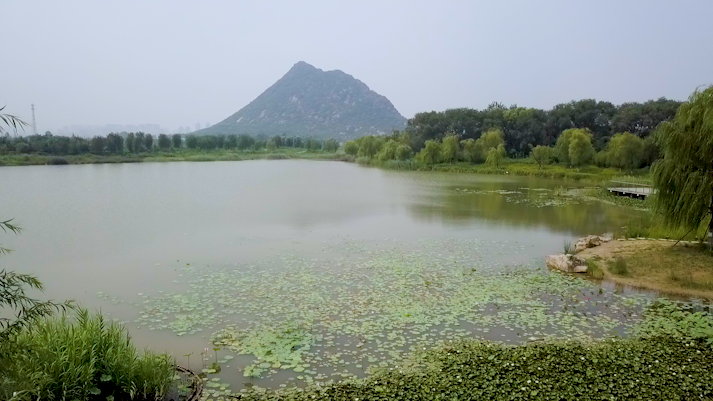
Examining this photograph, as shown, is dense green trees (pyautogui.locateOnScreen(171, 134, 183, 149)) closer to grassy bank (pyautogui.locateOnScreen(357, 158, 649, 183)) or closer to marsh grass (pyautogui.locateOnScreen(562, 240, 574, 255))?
grassy bank (pyautogui.locateOnScreen(357, 158, 649, 183))

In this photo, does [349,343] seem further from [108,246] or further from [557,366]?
[108,246]

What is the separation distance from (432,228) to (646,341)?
10636mm

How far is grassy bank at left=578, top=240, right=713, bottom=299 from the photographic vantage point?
10.2 metres

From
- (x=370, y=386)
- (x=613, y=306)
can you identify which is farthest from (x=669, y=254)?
(x=370, y=386)

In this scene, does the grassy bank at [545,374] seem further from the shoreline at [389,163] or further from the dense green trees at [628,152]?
the dense green trees at [628,152]

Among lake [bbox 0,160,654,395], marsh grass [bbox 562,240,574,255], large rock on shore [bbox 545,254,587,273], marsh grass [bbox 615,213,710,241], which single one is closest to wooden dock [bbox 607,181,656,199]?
lake [bbox 0,160,654,395]

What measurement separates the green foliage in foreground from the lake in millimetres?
798

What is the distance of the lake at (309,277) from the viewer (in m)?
7.45

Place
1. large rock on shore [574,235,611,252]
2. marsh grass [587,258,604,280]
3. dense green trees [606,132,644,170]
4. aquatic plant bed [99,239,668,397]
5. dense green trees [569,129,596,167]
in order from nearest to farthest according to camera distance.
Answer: aquatic plant bed [99,239,668,397] < marsh grass [587,258,604,280] < large rock on shore [574,235,611,252] < dense green trees [606,132,644,170] < dense green trees [569,129,596,167]

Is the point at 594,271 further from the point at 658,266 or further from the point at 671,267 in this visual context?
the point at 671,267

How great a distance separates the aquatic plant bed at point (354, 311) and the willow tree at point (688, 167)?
3548 millimetres

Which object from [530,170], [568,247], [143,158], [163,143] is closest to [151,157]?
[143,158]

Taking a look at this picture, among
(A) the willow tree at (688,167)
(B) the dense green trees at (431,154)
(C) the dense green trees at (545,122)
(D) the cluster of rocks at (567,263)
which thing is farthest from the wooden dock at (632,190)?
(B) the dense green trees at (431,154)

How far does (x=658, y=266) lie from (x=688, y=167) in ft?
8.65
